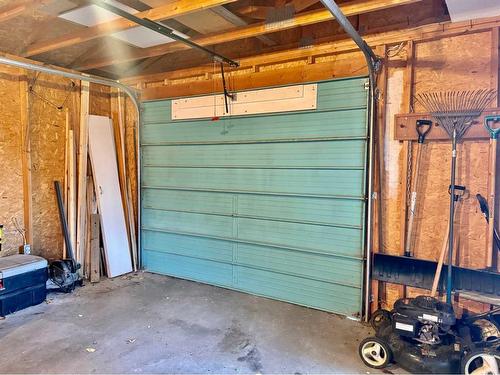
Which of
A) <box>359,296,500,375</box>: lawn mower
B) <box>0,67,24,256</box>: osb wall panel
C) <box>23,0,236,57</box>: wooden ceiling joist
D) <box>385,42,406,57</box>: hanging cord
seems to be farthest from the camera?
<box>0,67,24,256</box>: osb wall panel

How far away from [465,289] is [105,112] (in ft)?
14.5

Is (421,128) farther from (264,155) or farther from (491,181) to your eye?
(264,155)

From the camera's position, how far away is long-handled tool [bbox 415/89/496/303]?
8.55ft

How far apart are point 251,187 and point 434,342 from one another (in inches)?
83.2

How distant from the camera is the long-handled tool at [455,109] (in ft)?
8.55

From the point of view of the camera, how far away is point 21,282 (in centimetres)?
319

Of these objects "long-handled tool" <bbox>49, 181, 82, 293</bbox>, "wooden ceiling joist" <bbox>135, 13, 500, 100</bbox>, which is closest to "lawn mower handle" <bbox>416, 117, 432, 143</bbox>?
"wooden ceiling joist" <bbox>135, 13, 500, 100</bbox>

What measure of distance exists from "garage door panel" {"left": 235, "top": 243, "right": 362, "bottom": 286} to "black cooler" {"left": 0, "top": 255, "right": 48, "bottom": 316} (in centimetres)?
198

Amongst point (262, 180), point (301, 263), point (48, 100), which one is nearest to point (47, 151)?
point (48, 100)

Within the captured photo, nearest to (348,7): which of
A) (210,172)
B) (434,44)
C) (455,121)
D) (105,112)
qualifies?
(434,44)

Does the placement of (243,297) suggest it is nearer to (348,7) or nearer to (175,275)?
(175,275)

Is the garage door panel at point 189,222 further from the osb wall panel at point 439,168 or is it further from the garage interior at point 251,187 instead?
the osb wall panel at point 439,168

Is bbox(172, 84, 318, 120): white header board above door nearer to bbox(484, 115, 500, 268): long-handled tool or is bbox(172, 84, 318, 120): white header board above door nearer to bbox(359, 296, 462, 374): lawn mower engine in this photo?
Result: bbox(484, 115, 500, 268): long-handled tool

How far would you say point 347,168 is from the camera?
3.15 metres
